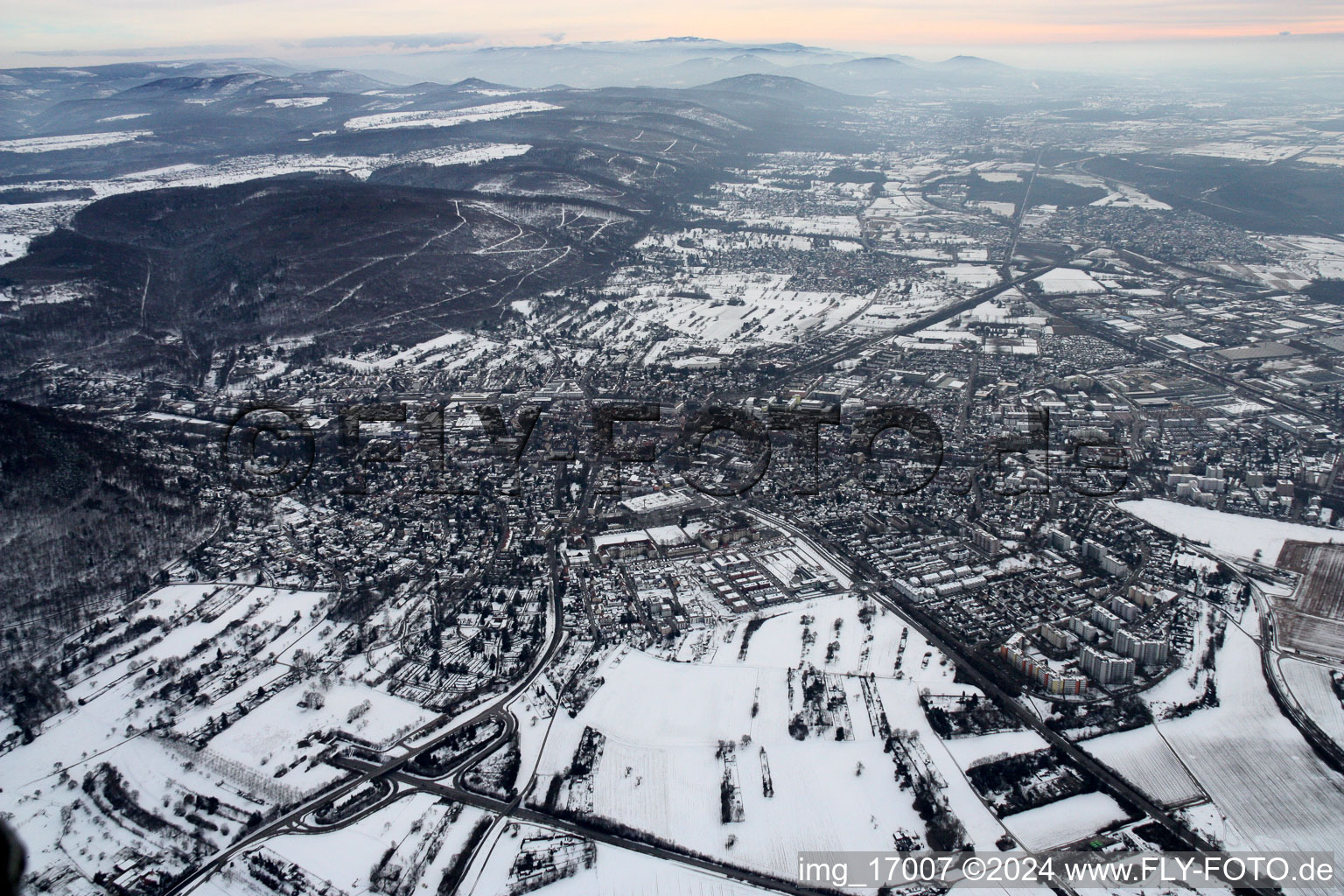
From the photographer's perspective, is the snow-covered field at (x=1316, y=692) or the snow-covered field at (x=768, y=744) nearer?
the snow-covered field at (x=768, y=744)

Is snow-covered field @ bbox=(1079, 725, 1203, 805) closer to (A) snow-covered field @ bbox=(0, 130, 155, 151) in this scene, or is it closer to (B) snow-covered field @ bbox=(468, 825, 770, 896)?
(B) snow-covered field @ bbox=(468, 825, 770, 896)

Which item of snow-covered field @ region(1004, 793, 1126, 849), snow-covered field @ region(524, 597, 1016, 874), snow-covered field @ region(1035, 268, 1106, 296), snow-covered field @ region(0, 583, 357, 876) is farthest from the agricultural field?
snow-covered field @ region(1035, 268, 1106, 296)

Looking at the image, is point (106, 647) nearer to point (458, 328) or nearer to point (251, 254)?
point (458, 328)

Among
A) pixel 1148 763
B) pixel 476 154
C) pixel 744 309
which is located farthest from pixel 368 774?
pixel 476 154

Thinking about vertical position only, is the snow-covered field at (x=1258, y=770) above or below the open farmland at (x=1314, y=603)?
below

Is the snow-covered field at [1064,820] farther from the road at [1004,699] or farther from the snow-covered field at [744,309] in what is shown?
the snow-covered field at [744,309]

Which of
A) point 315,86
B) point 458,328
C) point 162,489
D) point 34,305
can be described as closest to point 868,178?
point 458,328

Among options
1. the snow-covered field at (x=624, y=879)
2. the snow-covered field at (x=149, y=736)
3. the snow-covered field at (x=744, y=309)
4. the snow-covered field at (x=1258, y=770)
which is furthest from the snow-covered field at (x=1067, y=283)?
the snow-covered field at (x=624, y=879)
